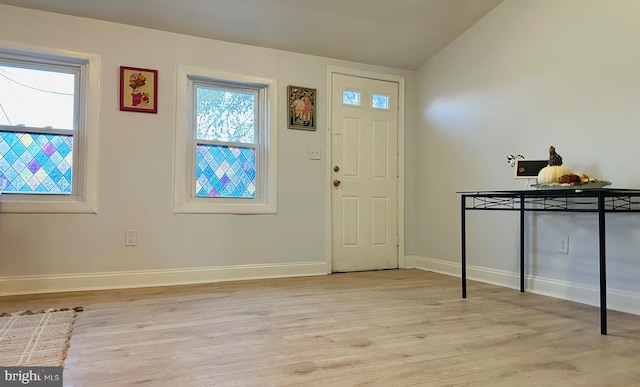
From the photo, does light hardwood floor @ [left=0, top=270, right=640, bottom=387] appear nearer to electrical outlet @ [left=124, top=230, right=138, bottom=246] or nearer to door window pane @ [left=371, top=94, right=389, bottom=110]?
electrical outlet @ [left=124, top=230, right=138, bottom=246]

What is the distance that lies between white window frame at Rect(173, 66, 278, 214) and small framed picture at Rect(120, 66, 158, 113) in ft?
0.62

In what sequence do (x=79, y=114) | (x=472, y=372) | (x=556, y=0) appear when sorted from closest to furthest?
(x=472, y=372) → (x=556, y=0) → (x=79, y=114)

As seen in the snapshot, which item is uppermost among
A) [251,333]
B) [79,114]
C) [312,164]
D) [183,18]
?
[183,18]

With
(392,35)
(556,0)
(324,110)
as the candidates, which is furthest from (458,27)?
(324,110)

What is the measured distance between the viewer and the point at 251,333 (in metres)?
1.97

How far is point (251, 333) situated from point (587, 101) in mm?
2534

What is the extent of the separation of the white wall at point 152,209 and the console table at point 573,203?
58.1 inches

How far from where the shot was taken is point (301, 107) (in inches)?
148

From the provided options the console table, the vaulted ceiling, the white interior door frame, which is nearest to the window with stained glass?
the vaulted ceiling

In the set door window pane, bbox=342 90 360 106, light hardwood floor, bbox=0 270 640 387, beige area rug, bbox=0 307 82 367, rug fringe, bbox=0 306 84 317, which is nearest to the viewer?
light hardwood floor, bbox=0 270 640 387

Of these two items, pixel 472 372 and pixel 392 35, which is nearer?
pixel 472 372

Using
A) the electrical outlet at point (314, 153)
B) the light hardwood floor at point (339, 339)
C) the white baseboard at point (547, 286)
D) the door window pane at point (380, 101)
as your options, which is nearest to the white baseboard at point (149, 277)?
the light hardwood floor at point (339, 339)

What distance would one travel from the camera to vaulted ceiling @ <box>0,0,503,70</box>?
306cm

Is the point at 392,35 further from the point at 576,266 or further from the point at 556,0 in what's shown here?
Result: the point at 576,266
